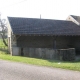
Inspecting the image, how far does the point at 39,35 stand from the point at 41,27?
2.67m

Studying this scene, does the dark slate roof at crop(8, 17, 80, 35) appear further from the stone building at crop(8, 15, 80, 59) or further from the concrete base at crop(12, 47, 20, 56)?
the concrete base at crop(12, 47, 20, 56)

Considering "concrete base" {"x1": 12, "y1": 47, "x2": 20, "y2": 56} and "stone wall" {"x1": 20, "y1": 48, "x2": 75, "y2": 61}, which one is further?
"concrete base" {"x1": 12, "y1": 47, "x2": 20, "y2": 56}

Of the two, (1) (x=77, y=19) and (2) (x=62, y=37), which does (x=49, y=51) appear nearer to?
(2) (x=62, y=37)

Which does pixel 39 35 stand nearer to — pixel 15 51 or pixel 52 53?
pixel 15 51

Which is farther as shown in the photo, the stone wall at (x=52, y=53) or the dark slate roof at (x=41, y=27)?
the dark slate roof at (x=41, y=27)

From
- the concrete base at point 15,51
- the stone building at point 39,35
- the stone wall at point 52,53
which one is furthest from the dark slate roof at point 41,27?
the stone wall at point 52,53

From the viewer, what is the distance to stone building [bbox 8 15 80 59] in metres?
25.5

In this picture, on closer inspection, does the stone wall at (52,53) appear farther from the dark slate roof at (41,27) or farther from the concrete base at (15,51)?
the dark slate roof at (41,27)

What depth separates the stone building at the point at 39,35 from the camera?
25.5 meters

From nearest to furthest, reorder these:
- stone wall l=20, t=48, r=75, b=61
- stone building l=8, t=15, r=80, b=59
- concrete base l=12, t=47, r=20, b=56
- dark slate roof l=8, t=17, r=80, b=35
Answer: stone wall l=20, t=48, r=75, b=61 < concrete base l=12, t=47, r=20, b=56 < stone building l=8, t=15, r=80, b=59 < dark slate roof l=8, t=17, r=80, b=35

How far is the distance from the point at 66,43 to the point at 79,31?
2690 mm

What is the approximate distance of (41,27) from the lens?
28688 millimetres

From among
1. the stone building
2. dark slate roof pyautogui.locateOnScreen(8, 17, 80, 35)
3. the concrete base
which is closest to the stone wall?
the stone building

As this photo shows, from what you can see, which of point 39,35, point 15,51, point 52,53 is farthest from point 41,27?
point 52,53
